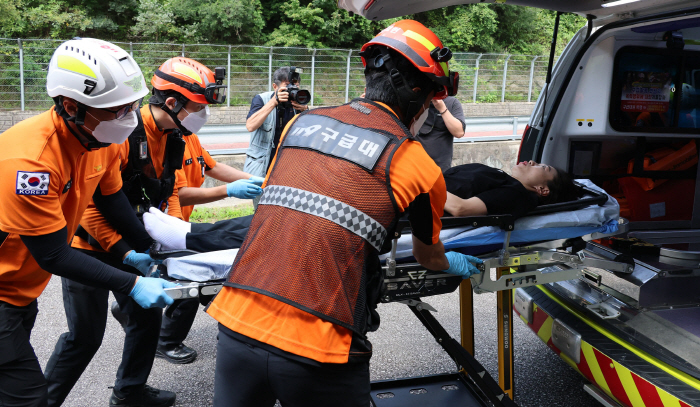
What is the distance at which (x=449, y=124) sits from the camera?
4930 millimetres

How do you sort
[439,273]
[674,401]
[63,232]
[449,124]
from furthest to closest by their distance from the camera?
[449,124]
[439,273]
[674,401]
[63,232]

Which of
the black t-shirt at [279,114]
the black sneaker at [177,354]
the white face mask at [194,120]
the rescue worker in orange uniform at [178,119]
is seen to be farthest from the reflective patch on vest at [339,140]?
the black t-shirt at [279,114]

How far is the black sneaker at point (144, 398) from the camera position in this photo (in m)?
3.10

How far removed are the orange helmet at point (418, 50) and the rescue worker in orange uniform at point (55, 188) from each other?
106 centimetres

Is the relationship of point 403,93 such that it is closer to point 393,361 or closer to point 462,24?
point 393,361

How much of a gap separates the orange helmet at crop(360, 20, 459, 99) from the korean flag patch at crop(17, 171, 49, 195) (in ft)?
4.07

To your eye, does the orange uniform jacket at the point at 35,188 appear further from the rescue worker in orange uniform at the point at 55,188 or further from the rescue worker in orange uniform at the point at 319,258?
the rescue worker in orange uniform at the point at 319,258

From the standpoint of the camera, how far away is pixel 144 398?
10.3ft

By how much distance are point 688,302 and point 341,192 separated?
2.42 metres

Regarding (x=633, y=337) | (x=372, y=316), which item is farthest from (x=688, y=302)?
(x=372, y=316)

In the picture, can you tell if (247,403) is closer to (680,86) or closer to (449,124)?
(449,124)

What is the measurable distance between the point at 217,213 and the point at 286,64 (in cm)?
1008

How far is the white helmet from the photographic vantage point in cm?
217

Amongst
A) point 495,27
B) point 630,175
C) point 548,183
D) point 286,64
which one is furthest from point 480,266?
point 495,27
